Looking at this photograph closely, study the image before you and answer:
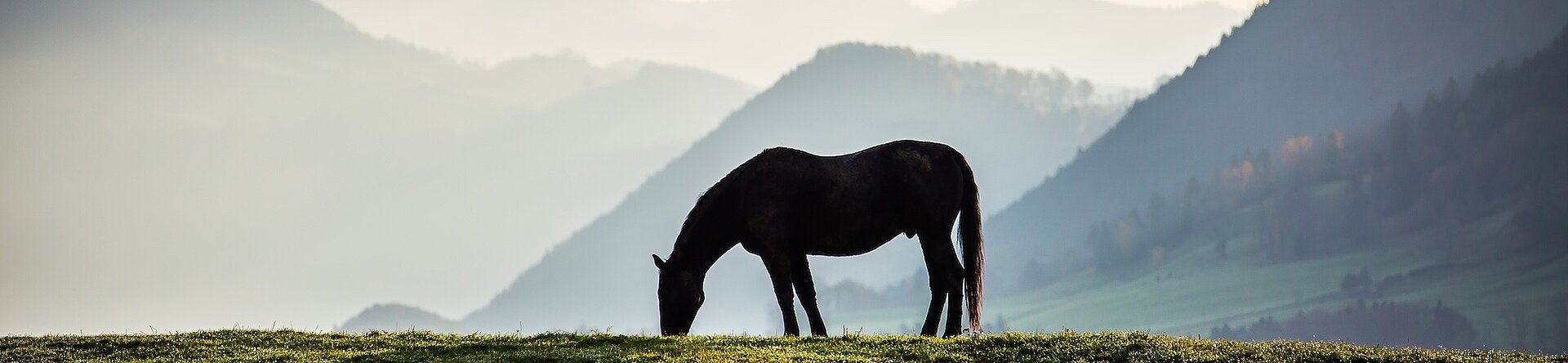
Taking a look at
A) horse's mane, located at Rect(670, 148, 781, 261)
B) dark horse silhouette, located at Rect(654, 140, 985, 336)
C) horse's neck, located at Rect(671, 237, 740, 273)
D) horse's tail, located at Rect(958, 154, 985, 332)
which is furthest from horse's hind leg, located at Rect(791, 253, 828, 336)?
horse's tail, located at Rect(958, 154, 985, 332)

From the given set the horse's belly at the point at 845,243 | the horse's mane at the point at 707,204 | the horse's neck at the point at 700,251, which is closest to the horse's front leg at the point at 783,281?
the horse's belly at the point at 845,243

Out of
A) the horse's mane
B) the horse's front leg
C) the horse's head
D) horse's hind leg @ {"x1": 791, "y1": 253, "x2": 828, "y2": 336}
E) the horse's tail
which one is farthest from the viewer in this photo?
the horse's head

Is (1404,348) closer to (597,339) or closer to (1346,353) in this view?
(1346,353)

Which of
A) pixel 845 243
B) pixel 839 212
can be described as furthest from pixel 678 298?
pixel 839 212

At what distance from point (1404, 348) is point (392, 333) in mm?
15802

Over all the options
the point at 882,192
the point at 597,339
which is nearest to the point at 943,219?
the point at 882,192

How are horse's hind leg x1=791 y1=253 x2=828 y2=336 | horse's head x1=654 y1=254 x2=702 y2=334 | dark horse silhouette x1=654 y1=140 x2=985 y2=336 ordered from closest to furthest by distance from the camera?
1. dark horse silhouette x1=654 y1=140 x2=985 y2=336
2. horse's hind leg x1=791 y1=253 x2=828 y2=336
3. horse's head x1=654 y1=254 x2=702 y2=334

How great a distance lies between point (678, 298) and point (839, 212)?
134 inches

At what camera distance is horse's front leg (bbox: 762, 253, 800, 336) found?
24.5m

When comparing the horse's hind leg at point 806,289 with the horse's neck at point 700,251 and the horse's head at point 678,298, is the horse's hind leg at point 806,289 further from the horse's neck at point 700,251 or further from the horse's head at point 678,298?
the horse's head at point 678,298

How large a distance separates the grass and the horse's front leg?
2044 millimetres

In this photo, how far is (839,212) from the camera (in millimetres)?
24969

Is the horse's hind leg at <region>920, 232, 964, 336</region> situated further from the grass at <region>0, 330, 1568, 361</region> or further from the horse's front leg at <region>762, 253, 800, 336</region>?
the grass at <region>0, 330, 1568, 361</region>

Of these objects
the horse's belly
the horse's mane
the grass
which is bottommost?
the grass
